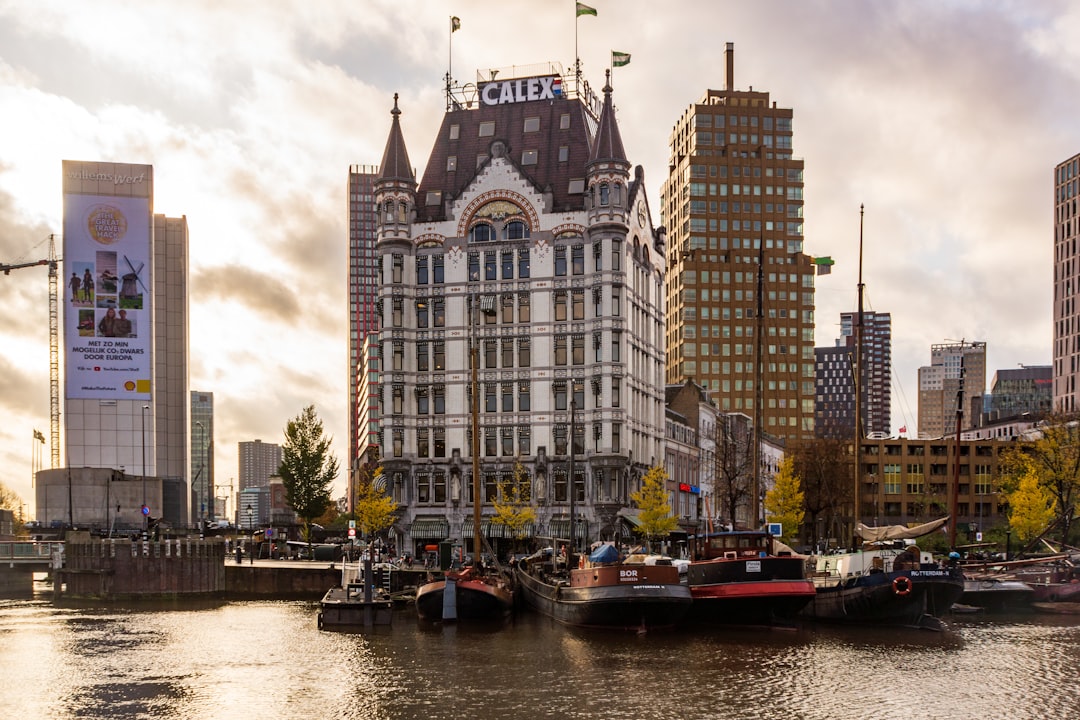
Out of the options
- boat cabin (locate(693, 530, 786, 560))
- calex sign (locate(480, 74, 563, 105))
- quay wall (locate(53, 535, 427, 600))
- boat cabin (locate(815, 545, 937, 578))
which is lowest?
quay wall (locate(53, 535, 427, 600))

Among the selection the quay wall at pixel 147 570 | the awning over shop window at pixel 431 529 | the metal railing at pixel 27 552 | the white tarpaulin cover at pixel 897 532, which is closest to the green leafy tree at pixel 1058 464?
the white tarpaulin cover at pixel 897 532

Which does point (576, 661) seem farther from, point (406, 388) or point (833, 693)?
point (406, 388)

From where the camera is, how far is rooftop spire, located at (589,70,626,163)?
371ft

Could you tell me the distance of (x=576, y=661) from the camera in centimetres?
5194

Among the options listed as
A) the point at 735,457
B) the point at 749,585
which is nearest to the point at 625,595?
the point at 749,585

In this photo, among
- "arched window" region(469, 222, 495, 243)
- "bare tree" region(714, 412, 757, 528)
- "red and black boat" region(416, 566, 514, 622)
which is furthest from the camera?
"bare tree" region(714, 412, 757, 528)

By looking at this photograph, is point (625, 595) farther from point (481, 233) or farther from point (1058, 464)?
point (481, 233)

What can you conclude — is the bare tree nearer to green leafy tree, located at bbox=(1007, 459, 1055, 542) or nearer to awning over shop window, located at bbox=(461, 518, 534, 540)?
awning over shop window, located at bbox=(461, 518, 534, 540)

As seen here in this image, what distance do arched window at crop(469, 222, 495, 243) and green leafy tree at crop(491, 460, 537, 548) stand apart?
825 inches

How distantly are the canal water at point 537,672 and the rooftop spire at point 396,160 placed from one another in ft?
191

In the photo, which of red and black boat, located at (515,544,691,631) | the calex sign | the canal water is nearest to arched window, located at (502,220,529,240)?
the calex sign

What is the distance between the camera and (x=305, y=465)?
129 meters

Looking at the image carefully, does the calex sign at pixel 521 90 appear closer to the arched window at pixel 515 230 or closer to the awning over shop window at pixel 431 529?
the arched window at pixel 515 230

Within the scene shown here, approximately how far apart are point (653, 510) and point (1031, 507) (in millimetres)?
32581
